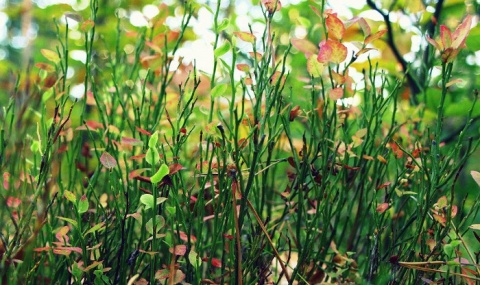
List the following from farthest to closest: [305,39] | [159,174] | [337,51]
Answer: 1. [305,39]
2. [337,51]
3. [159,174]

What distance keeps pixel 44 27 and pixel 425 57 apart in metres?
4.01

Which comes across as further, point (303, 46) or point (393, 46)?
point (393, 46)

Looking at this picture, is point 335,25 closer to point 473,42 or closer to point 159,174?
point 159,174

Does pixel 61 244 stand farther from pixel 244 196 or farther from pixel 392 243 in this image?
pixel 392 243

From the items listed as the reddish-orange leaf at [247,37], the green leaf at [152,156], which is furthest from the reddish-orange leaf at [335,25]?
the green leaf at [152,156]

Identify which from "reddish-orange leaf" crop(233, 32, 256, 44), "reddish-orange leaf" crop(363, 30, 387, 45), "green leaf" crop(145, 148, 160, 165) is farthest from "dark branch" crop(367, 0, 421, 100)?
"green leaf" crop(145, 148, 160, 165)

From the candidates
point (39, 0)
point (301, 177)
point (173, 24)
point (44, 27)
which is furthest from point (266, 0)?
point (39, 0)

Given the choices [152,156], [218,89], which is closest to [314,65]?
[218,89]

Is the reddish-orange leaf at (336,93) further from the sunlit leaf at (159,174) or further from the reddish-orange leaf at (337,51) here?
the sunlit leaf at (159,174)

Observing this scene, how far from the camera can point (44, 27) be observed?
4.79 metres

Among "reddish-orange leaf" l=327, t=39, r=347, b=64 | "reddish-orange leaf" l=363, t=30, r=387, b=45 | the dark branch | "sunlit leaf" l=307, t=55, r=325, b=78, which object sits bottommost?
"sunlit leaf" l=307, t=55, r=325, b=78

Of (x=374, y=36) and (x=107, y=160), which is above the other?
(x=374, y=36)

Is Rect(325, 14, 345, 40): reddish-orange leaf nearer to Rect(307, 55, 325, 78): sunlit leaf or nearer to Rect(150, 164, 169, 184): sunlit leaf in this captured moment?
Rect(307, 55, 325, 78): sunlit leaf

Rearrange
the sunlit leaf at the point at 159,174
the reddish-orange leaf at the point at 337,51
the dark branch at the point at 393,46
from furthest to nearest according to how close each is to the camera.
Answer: the dark branch at the point at 393,46, the reddish-orange leaf at the point at 337,51, the sunlit leaf at the point at 159,174
